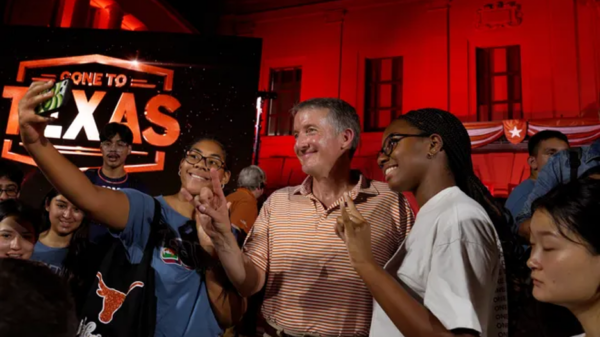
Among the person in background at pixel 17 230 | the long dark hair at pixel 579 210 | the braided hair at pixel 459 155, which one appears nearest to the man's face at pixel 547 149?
the braided hair at pixel 459 155

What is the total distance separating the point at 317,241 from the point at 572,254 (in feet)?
3.55

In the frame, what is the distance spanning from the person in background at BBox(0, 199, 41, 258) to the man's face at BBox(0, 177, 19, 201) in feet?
3.17

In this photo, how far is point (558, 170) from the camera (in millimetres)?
2561

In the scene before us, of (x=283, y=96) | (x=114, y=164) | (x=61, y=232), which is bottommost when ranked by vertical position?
(x=61, y=232)

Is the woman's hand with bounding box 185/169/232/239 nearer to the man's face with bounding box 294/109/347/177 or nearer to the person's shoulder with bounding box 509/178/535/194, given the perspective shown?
the man's face with bounding box 294/109/347/177

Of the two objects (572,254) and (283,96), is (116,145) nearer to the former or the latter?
(572,254)

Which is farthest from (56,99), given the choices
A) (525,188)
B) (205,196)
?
(525,188)

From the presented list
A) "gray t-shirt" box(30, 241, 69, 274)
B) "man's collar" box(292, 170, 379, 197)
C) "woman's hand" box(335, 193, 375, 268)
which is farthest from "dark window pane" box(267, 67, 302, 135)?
"woman's hand" box(335, 193, 375, 268)

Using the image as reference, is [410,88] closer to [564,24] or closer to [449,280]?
[564,24]

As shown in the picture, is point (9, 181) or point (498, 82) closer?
point (9, 181)

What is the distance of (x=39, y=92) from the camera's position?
1574 mm

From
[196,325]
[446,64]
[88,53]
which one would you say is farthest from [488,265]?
[446,64]

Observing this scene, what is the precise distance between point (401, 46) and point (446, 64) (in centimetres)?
144

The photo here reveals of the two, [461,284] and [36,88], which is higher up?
[36,88]
